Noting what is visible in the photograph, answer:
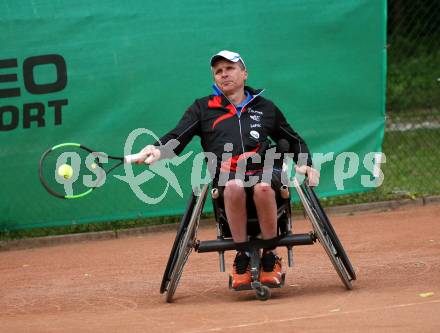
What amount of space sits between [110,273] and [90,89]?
5.72 ft

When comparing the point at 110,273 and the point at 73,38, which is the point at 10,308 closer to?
the point at 110,273

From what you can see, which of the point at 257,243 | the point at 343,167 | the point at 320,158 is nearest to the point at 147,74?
the point at 320,158

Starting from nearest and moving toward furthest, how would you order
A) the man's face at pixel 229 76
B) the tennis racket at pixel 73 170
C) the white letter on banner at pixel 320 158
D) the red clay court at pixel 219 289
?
1. the red clay court at pixel 219 289
2. the man's face at pixel 229 76
3. the tennis racket at pixel 73 170
4. the white letter on banner at pixel 320 158

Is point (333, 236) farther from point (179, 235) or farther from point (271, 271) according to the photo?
point (179, 235)

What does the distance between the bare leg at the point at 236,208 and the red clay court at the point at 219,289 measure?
39 centimetres

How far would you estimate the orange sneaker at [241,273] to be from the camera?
19.7 ft

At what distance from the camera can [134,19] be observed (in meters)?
8.40

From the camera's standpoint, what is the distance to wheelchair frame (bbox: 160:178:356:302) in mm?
5863

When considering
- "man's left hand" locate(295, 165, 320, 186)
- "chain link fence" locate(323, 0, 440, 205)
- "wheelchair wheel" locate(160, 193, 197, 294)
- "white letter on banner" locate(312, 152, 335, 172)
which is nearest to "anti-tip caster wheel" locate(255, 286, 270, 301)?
"wheelchair wheel" locate(160, 193, 197, 294)

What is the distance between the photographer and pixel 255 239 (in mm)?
6012

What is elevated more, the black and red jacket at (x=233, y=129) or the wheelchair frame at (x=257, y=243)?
the black and red jacket at (x=233, y=129)

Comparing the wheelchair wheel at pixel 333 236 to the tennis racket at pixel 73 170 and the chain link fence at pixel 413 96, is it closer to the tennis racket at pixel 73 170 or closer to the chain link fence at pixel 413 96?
the tennis racket at pixel 73 170

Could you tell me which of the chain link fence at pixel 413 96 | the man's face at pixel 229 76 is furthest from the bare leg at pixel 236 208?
the chain link fence at pixel 413 96

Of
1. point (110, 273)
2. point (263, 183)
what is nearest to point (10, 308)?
point (110, 273)
